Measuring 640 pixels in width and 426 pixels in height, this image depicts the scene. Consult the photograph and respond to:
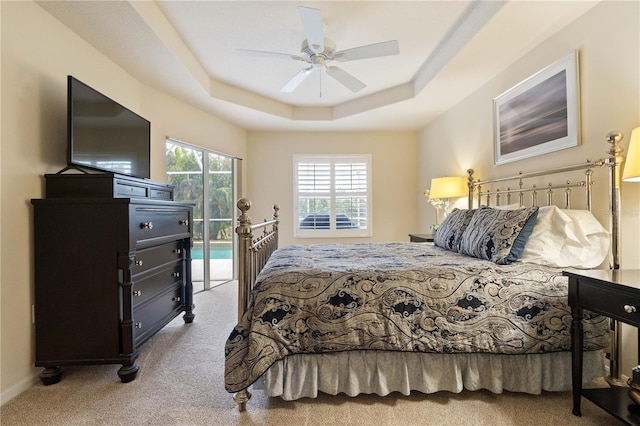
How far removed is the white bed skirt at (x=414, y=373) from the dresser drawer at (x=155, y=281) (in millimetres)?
1060

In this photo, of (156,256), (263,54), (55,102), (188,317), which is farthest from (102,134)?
(188,317)

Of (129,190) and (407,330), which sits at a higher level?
(129,190)

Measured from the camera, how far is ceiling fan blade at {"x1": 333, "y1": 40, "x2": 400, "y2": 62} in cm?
231

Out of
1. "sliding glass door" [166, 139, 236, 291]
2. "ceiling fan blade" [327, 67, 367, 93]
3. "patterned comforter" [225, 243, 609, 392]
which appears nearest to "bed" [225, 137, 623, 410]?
"patterned comforter" [225, 243, 609, 392]

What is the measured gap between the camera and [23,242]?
1.92 meters

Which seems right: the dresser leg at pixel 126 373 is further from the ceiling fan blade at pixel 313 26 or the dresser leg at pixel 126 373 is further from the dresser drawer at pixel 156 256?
the ceiling fan blade at pixel 313 26

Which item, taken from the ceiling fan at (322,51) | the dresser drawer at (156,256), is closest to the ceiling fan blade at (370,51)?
the ceiling fan at (322,51)

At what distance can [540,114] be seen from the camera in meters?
2.56

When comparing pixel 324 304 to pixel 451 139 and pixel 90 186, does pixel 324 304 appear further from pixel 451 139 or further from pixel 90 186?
pixel 451 139

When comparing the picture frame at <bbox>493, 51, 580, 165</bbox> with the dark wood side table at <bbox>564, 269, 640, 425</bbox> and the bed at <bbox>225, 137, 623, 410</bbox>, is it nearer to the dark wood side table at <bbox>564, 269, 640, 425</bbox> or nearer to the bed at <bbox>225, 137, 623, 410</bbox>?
the bed at <bbox>225, 137, 623, 410</bbox>

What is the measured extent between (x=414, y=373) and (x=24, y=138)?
2.72 m

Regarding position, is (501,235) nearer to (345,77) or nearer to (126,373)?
(345,77)

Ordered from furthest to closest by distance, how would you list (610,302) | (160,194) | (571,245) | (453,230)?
(160,194) < (453,230) < (571,245) < (610,302)

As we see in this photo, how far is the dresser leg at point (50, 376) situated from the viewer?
6.35ft
